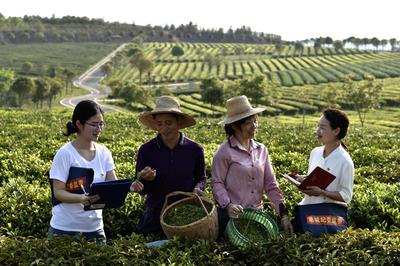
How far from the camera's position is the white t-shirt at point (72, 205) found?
15.9ft

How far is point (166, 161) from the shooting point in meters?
5.45

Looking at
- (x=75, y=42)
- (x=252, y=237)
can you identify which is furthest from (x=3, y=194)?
(x=75, y=42)

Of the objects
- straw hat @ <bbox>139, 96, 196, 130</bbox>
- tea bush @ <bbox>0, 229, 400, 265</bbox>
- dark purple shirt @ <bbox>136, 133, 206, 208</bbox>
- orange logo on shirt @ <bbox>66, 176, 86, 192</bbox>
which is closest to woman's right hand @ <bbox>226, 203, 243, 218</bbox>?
tea bush @ <bbox>0, 229, 400, 265</bbox>

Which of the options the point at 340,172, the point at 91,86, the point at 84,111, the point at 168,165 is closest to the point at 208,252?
the point at 168,165

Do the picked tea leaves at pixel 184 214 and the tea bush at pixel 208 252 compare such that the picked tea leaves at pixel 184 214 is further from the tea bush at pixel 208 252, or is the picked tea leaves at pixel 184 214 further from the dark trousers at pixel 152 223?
the dark trousers at pixel 152 223

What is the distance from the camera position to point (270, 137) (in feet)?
53.2

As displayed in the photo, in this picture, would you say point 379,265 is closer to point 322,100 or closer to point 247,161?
point 247,161

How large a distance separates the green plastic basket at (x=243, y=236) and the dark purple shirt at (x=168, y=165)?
2.67 ft

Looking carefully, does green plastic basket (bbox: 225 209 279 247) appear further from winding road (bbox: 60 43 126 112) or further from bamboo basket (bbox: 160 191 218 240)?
winding road (bbox: 60 43 126 112)

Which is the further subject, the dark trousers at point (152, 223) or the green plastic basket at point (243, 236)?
the dark trousers at point (152, 223)

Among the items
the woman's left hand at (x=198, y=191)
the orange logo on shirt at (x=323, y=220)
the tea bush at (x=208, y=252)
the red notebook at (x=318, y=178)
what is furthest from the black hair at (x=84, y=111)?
the orange logo on shirt at (x=323, y=220)

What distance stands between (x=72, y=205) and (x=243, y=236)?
1.88m

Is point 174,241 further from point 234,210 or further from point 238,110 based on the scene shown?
point 238,110

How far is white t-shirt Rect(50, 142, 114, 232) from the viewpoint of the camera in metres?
4.84
